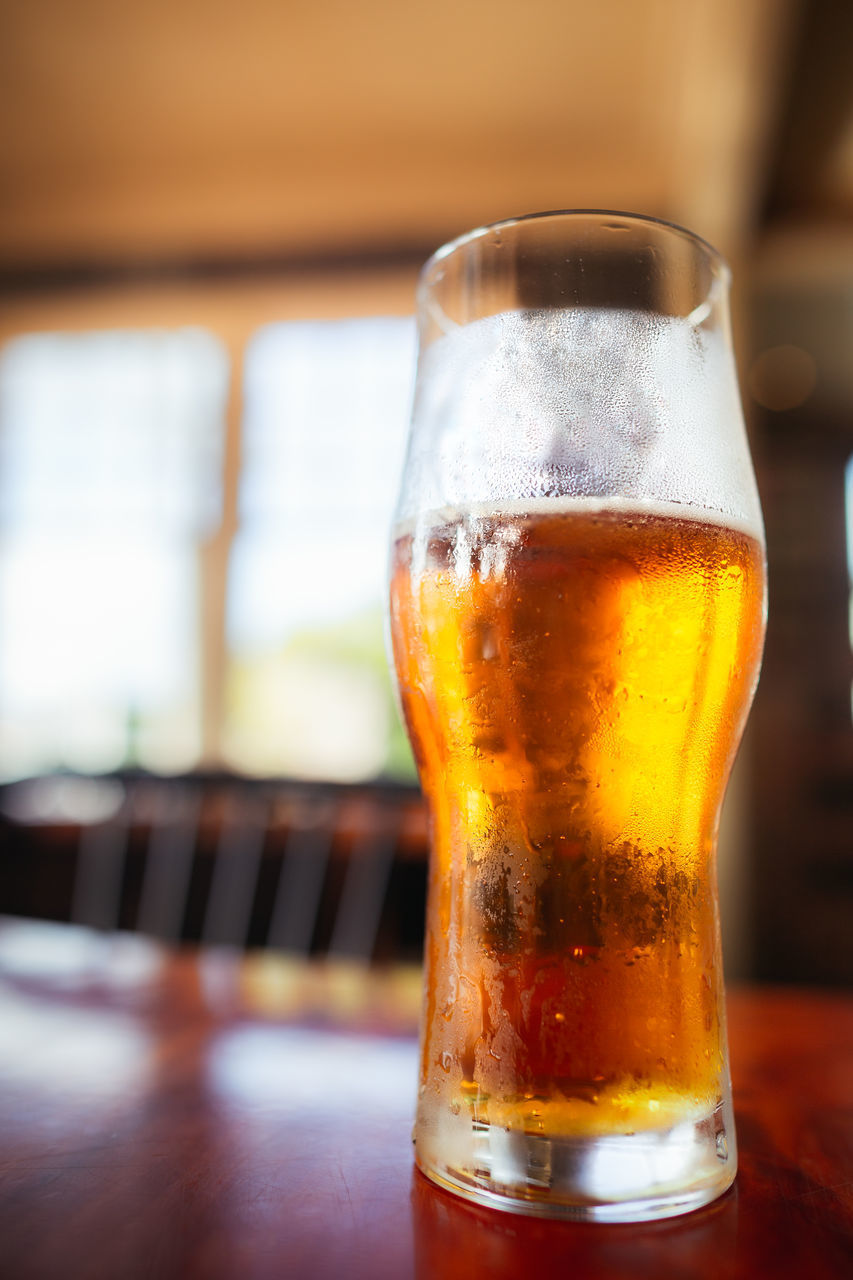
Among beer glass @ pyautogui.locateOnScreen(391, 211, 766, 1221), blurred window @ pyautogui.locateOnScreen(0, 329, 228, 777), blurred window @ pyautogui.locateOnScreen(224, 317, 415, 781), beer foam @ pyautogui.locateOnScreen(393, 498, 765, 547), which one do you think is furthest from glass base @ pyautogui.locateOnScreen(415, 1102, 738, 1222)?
blurred window @ pyautogui.locateOnScreen(0, 329, 228, 777)

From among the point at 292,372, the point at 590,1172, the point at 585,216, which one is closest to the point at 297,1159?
the point at 590,1172

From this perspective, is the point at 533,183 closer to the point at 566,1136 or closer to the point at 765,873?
A: the point at 765,873

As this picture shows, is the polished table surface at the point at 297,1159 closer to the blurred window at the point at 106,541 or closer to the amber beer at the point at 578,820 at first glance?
the amber beer at the point at 578,820

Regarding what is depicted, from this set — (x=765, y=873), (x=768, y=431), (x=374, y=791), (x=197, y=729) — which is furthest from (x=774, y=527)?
(x=374, y=791)

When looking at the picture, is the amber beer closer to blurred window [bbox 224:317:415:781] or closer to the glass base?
the glass base

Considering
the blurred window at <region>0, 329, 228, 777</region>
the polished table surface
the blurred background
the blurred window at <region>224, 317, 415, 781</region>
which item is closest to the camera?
the polished table surface

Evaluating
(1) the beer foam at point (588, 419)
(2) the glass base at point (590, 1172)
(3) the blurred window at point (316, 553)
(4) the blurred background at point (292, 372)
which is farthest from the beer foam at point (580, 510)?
(3) the blurred window at point (316, 553)
